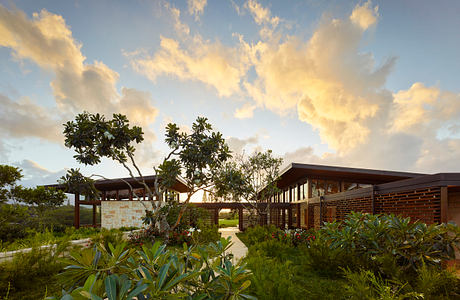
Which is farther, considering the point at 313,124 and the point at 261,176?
the point at 261,176

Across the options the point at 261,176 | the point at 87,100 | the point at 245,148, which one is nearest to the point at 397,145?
the point at 261,176

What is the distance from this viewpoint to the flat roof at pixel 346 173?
14.3 metres

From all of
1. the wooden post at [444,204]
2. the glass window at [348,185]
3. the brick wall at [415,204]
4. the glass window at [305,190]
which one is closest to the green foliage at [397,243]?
the wooden post at [444,204]

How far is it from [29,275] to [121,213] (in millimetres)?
10583

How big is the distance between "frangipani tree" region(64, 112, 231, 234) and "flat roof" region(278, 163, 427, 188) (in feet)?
20.8

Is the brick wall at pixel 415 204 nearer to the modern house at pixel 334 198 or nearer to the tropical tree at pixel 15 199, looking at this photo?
the modern house at pixel 334 198

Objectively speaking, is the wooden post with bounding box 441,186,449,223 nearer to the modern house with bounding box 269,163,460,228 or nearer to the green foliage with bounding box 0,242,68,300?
the modern house with bounding box 269,163,460,228

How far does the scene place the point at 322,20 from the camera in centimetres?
995

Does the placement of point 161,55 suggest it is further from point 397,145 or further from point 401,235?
point 397,145

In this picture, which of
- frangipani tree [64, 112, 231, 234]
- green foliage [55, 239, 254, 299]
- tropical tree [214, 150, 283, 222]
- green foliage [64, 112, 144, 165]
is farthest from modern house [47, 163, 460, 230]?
green foliage [55, 239, 254, 299]

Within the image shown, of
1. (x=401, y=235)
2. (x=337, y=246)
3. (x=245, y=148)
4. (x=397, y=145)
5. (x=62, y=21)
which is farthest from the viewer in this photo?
(x=245, y=148)

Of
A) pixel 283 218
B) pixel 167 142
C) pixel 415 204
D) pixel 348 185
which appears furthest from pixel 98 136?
pixel 283 218

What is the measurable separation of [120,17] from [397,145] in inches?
796

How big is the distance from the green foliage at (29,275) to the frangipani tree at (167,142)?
5.04m
